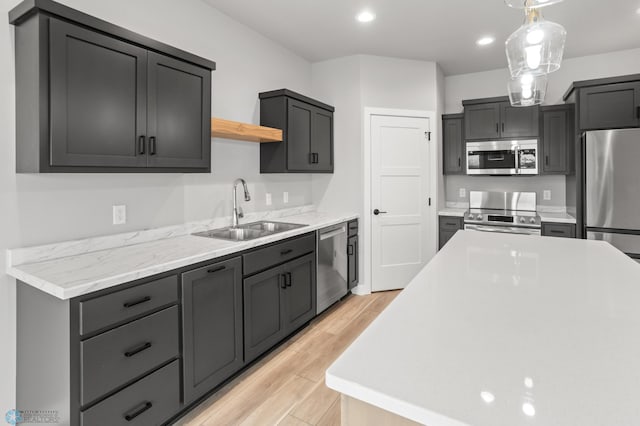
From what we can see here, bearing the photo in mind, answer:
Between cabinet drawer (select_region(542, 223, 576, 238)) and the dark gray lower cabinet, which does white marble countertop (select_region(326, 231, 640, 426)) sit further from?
the dark gray lower cabinet

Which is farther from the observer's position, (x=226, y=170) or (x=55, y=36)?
(x=226, y=170)

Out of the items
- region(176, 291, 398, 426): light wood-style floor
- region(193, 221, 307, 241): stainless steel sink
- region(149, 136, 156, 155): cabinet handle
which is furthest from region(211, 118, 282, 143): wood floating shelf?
region(176, 291, 398, 426): light wood-style floor

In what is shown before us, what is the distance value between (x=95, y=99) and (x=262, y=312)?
1702 millimetres

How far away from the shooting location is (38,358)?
175 cm

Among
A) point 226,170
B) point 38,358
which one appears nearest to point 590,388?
point 38,358

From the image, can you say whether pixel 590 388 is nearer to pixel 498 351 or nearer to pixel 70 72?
pixel 498 351

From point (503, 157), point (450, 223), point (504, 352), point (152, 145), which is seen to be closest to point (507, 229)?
point (450, 223)

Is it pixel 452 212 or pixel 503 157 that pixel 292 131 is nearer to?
pixel 452 212

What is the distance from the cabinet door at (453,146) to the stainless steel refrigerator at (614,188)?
55.2 inches

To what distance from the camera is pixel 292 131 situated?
11.5ft

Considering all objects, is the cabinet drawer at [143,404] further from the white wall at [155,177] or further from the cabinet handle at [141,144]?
the cabinet handle at [141,144]

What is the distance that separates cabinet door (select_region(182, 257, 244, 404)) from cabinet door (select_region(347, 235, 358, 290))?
1.84 m

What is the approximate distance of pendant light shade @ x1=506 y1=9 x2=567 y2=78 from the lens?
160 centimetres

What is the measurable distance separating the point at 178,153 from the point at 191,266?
763mm
